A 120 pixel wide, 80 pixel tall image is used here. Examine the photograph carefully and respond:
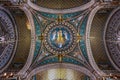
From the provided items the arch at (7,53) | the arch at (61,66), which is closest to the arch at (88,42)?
the arch at (61,66)

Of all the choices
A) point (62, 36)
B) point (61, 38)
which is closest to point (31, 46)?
point (61, 38)

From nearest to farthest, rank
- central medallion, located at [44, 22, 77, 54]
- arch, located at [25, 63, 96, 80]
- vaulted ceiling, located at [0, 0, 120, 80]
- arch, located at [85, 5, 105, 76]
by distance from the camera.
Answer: arch, located at [85, 5, 105, 76] → arch, located at [25, 63, 96, 80] → vaulted ceiling, located at [0, 0, 120, 80] → central medallion, located at [44, 22, 77, 54]

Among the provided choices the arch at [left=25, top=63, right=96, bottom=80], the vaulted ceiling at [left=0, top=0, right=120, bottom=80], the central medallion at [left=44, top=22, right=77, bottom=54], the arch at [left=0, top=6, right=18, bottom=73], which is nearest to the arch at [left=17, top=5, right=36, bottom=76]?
the vaulted ceiling at [left=0, top=0, right=120, bottom=80]

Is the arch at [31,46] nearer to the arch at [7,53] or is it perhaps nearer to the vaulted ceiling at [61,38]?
the vaulted ceiling at [61,38]

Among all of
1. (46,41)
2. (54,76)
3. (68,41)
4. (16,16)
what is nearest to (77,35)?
(68,41)

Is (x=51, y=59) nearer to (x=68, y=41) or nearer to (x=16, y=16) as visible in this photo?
(x=68, y=41)

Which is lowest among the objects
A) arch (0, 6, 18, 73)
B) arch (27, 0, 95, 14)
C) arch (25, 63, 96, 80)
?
arch (25, 63, 96, 80)

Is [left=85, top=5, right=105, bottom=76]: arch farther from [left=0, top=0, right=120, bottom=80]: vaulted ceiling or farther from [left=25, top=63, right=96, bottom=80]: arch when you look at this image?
[left=25, top=63, right=96, bottom=80]: arch

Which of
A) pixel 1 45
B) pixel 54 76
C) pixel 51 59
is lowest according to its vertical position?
pixel 54 76

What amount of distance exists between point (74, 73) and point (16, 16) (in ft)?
18.3

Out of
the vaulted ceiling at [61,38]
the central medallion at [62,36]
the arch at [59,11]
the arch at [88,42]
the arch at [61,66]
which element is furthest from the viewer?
the central medallion at [62,36]

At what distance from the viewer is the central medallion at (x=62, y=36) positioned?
14.9m

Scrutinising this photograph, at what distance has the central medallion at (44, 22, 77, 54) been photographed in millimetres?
14922

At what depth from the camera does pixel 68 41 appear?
49.1ft
